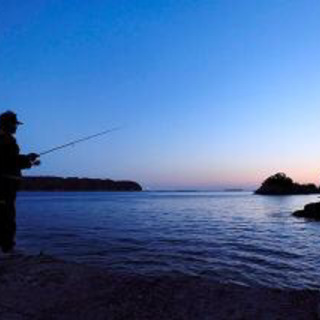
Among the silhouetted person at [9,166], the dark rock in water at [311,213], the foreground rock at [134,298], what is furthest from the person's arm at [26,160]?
the dark rock in water at [311,213]

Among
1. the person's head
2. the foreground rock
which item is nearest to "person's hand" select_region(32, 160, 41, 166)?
the person's head

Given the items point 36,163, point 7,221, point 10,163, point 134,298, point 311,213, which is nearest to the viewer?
point 134,298

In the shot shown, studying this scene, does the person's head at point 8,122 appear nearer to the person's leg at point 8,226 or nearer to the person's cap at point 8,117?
the person's cap at point 8,117

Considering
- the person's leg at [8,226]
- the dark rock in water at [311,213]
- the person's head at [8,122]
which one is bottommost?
the dark rock in water at [311,213]

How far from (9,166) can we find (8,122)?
2.53 ft

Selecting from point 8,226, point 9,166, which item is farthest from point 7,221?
point 9,166

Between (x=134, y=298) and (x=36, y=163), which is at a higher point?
(x=36, y=163)

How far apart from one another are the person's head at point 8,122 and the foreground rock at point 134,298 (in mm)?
2632

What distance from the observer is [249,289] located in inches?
320

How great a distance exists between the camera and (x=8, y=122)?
28.5 ft

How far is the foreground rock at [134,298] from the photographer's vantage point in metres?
7.11

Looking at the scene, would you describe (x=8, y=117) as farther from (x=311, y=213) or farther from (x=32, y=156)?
(x=311, y=213)

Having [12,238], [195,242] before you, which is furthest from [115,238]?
[12,238]

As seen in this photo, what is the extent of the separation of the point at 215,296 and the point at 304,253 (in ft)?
59.9
